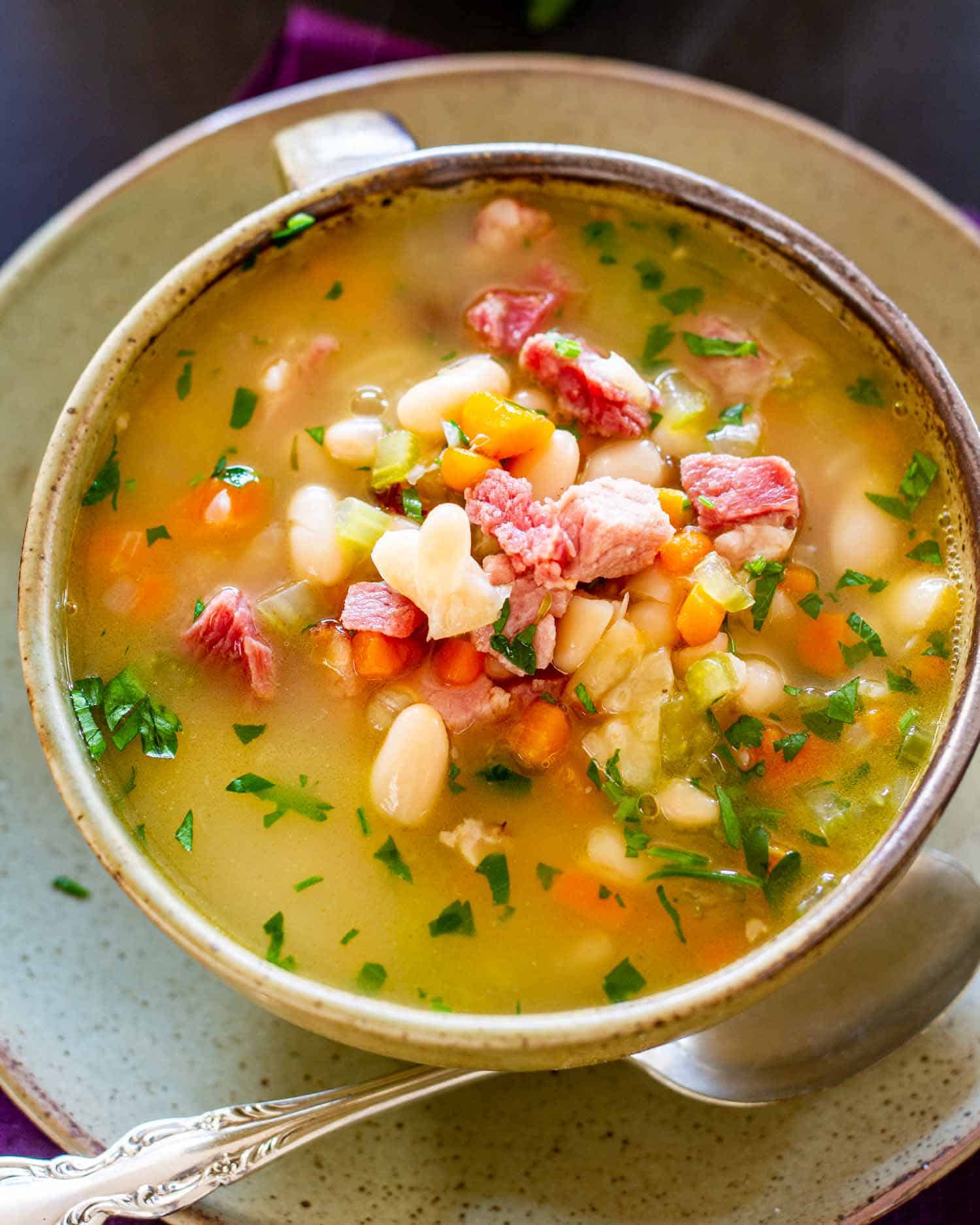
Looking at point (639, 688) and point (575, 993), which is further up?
point (639, 688)

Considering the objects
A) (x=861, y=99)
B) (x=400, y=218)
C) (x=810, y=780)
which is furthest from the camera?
(x=861, y=99)

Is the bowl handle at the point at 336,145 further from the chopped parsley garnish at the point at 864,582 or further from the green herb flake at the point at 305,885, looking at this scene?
the green herb flake at the point at 305,885

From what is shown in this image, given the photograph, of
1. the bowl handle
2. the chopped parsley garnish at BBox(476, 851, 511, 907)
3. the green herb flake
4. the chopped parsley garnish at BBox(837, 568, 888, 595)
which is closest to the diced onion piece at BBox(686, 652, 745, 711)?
the chopped parsley garnish at BBox(837, 568, 888, 595)

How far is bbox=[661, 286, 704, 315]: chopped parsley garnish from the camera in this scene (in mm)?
1945

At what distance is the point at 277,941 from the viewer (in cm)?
159

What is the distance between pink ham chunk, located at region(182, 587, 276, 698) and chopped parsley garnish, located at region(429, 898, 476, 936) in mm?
375

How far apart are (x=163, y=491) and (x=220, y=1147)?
0.88 m

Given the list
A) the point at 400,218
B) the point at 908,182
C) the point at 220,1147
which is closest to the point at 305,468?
the point at 400,218

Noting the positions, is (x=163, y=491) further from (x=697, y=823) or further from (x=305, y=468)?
(x=697, y=823)

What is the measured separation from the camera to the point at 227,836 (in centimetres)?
164

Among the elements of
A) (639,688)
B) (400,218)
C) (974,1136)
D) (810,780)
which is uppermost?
(400,218)

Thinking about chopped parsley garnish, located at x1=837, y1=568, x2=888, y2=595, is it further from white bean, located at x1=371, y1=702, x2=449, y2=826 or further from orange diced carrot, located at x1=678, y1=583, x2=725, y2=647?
white bean, located at x1=371, y1=702, x2=449, y2=826

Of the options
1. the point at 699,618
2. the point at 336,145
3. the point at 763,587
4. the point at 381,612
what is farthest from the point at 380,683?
the point at 336,145

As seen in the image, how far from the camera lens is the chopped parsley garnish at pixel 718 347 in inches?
74.4
